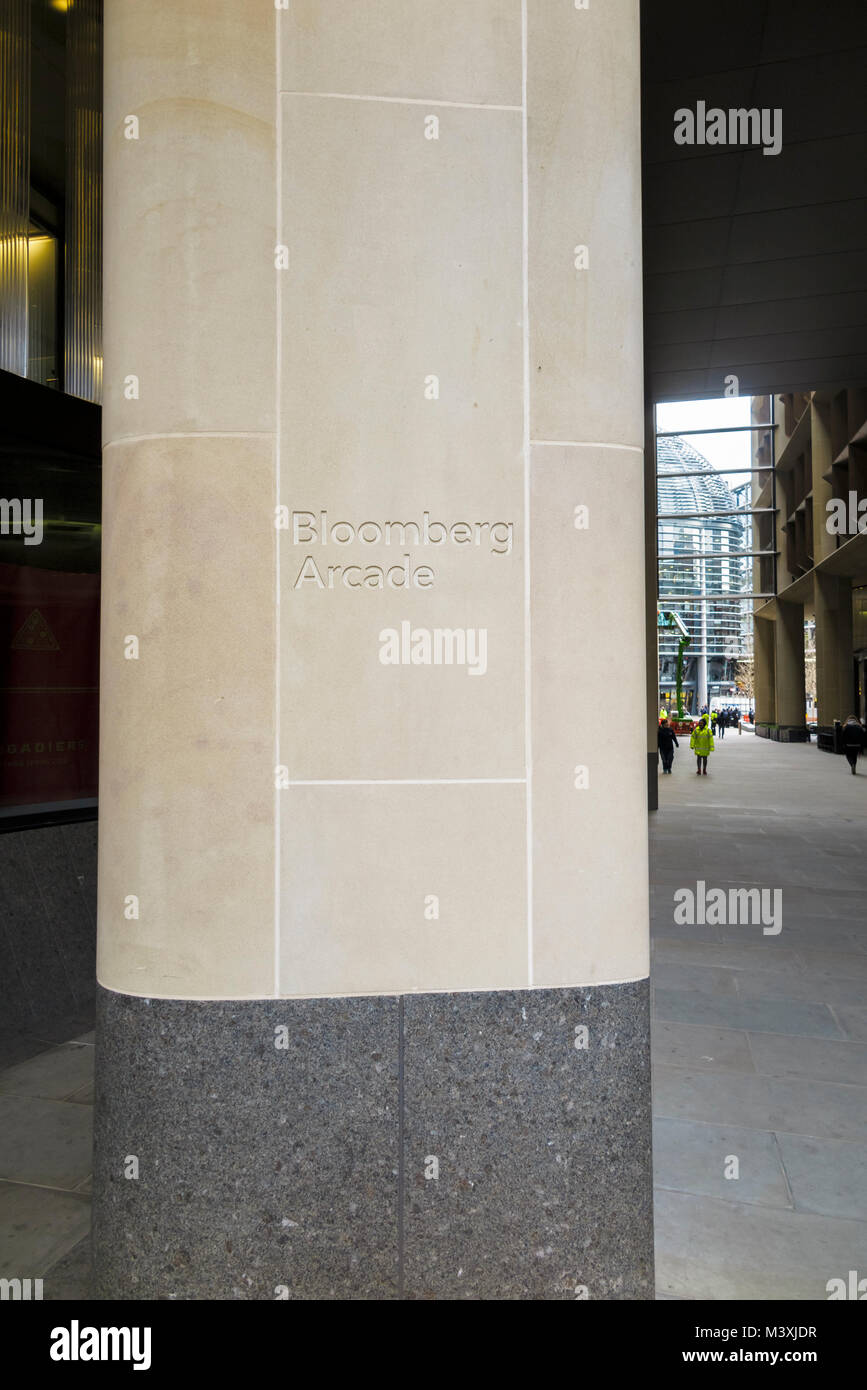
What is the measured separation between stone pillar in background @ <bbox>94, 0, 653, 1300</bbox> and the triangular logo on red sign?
4.59m

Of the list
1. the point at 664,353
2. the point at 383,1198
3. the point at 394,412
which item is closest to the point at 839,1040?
the point at 383,1198

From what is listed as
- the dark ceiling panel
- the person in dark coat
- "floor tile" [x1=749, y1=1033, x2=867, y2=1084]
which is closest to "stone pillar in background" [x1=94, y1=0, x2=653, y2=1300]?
"floor tile" [x1=749, y1=1033, x2=867, y2=1084]

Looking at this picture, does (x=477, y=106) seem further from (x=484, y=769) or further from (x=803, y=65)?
(x=803, y=65)

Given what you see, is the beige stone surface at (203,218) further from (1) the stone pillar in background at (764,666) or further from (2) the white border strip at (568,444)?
(1) the stone pillar in background at (764,666)

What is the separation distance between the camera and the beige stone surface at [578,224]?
3.36 m

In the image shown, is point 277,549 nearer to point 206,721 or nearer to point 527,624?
point 206,721

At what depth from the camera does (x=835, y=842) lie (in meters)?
14.8

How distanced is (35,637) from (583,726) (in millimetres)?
5713

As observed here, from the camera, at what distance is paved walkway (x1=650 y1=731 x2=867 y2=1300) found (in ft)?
13.0

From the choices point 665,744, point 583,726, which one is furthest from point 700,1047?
point 665,744

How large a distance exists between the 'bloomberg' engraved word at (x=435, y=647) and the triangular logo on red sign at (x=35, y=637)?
205 inches

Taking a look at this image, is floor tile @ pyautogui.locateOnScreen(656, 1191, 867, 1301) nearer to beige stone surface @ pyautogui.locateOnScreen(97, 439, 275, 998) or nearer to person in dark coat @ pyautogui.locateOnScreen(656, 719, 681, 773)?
beige stone surface @ pyautogui.locateOnScreen(97, 439, 275, 998)

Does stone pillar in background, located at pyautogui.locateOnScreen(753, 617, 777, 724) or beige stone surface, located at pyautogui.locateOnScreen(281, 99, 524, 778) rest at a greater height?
stone pillar in background, located at pyautogui.locateOnScreen(753, 617, 777, 724)
